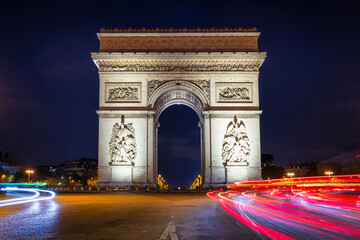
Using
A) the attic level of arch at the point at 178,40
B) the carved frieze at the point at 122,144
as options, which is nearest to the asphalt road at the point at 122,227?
the carved frieze at the point at 122,144

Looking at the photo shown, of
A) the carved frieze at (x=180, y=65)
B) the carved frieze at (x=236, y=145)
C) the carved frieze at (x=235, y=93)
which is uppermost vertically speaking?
the carved frieze at (x=180, y=65)

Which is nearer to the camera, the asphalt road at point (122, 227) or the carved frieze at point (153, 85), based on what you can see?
the asphalt road at point (122, 227)

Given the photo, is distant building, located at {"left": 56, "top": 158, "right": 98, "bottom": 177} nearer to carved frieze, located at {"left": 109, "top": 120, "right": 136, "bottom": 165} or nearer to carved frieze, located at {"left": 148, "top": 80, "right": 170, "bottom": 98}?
carved frieze, located at {"left": 109, "top": 120, "right": 136, "bottom": 165}

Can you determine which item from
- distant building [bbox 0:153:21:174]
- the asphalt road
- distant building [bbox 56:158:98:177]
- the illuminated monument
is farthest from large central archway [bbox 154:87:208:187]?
distant building [bbox 56:158:98:177]

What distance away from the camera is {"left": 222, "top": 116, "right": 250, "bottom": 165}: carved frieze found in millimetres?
32062

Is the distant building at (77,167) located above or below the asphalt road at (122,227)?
above

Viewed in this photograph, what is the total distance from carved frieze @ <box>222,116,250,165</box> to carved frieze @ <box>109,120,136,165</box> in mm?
7252

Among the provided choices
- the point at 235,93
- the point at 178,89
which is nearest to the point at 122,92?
the point at 178,89

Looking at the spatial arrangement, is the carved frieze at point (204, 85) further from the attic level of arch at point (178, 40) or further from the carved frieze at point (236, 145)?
the carved frieze at point (236, 145)

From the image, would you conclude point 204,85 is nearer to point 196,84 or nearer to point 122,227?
point 196,84

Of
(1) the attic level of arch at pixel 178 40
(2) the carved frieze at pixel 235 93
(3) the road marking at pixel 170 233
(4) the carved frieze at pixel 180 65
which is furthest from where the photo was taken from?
(1) the attic level of arch at pixel 178 40

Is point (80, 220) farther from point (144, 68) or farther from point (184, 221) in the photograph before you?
point (144, 68)

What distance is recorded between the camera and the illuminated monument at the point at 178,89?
3216 centimetres

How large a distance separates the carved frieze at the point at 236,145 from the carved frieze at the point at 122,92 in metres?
7.79
